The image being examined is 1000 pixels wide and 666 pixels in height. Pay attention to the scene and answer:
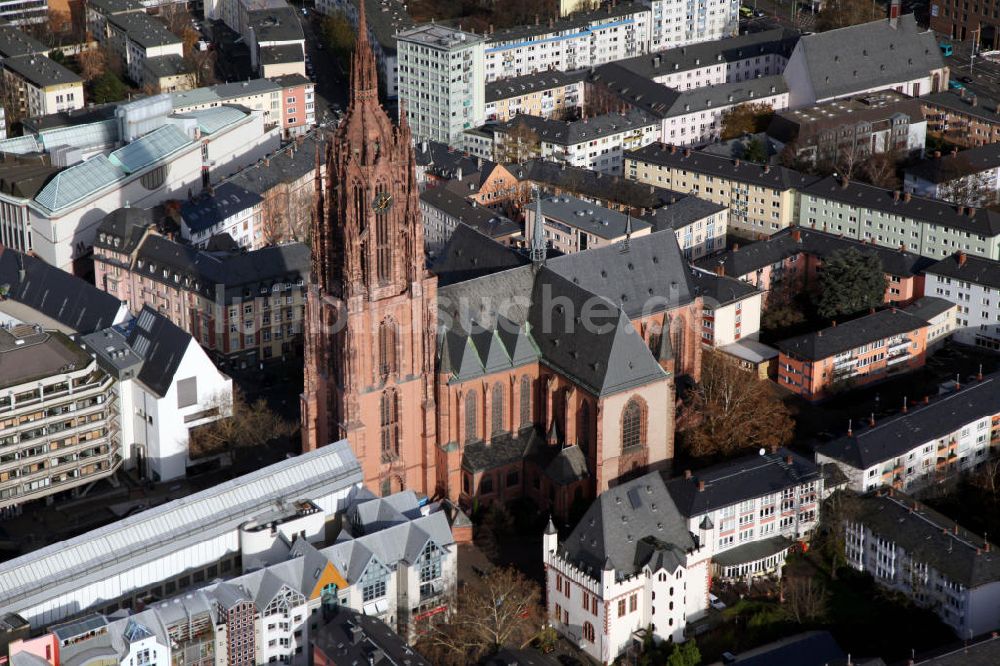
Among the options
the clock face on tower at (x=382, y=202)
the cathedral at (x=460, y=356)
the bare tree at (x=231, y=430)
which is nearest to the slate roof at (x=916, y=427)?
the cathedral at (x=460, y=356)

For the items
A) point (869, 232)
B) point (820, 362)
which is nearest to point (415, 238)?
point (820, 362)

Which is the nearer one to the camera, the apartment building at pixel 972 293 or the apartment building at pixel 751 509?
the apartment building at pixel 751 509

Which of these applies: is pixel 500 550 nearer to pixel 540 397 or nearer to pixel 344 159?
pixel 540 397

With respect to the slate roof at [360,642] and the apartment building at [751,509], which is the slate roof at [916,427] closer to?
the apartment building at [751,509]

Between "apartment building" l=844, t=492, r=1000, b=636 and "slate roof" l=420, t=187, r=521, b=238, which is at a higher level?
"slate roof" l=420, t=187, r=521, b=238

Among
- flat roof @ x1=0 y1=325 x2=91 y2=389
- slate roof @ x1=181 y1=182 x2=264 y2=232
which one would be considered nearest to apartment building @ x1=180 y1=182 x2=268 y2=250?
slate roof @ x1=181 y1=182 x2=264 y2=232

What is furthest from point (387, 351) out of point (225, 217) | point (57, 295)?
point (225, 217)

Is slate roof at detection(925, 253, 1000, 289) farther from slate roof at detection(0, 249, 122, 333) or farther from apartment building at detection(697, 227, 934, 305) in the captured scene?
slate roof at detection(0, 249, 122, 333)
